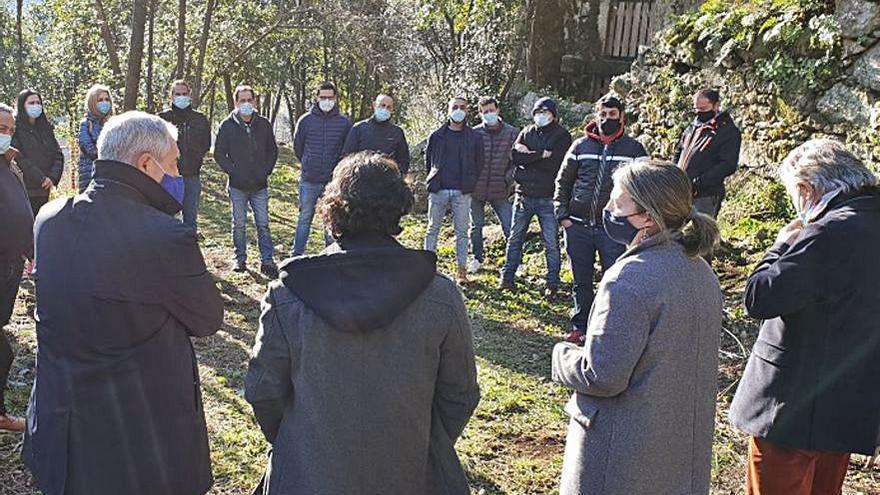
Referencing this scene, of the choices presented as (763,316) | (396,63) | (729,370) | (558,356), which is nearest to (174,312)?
(558,356)

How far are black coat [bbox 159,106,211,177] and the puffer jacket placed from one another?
13.1 feet

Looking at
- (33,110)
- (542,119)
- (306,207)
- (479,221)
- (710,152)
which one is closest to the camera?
(710,152)

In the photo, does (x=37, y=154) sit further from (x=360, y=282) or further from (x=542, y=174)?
(x=360, y=282)

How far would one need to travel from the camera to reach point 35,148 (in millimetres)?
6996

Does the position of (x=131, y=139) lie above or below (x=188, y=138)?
above

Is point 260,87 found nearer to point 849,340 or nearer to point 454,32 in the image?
point 454,32

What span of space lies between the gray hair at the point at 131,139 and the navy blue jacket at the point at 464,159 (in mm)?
5223

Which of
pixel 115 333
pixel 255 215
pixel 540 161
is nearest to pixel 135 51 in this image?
pixel 255 215

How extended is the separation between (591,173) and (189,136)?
4.35 meters

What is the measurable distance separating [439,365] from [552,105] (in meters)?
5.47

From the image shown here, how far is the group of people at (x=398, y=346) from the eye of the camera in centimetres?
220

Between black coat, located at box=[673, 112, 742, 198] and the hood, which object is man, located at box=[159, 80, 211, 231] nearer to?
black coat, located at box=[673, 112, 742, 198]

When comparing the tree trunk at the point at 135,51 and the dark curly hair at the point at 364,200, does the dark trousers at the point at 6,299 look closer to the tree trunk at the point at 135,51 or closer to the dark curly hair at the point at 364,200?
the dark curly hair at the point at 364,200

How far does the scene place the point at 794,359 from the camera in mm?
2799
